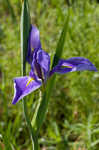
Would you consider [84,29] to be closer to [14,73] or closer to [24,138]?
[14,73]

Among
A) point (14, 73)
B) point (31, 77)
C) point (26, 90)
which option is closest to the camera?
point (26, 90)

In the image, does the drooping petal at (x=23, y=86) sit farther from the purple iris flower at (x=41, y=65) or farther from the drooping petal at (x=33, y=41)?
the drooping petal at (x=33, y=41)

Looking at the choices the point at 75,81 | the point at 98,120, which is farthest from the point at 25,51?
the point at 98,120

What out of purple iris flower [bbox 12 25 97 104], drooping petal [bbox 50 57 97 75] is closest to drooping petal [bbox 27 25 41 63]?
purple iris flower [bbox 12 25 97 104]

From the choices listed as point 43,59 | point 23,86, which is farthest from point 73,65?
point 23,86

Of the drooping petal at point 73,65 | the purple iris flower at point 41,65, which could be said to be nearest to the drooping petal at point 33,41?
the purple iris flower at point 41,65

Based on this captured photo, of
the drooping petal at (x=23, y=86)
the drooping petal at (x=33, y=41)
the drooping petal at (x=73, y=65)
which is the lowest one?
the drooping petal at (x=23, y=86)
